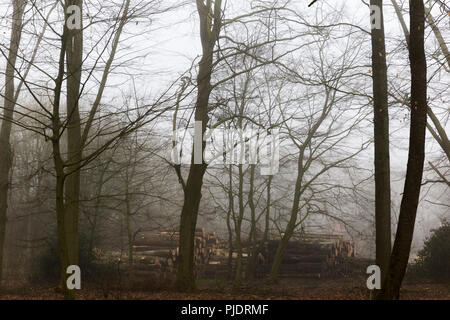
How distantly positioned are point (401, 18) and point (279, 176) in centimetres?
699

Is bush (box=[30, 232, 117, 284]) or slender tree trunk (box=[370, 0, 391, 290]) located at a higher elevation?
slender tree trunk (box=[370, 0, 391, 290])

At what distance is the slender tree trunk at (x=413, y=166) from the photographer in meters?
6.16

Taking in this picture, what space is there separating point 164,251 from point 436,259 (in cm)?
833

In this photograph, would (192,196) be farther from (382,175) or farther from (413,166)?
(413,166)

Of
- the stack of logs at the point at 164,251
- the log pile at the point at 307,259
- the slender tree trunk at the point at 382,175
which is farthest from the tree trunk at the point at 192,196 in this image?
the log pile at the point at 307,259

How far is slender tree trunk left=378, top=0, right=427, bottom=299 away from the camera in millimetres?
6164

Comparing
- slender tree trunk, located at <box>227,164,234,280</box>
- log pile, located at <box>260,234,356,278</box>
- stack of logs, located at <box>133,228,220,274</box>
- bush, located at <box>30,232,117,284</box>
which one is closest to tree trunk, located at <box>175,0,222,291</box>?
bush, located at <box>30,232,117,284</box>

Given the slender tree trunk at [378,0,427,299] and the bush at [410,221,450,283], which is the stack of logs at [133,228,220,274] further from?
the slender tree trunk at [378,0,427,299]

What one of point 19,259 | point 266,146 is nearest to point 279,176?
point 266,146

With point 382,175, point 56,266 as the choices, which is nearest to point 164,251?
point 56,266

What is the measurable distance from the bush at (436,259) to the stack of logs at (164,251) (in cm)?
705

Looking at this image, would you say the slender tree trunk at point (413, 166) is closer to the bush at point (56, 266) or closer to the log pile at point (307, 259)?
the bush at point (56, 266)

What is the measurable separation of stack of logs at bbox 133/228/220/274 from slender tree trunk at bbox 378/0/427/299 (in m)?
8.95
